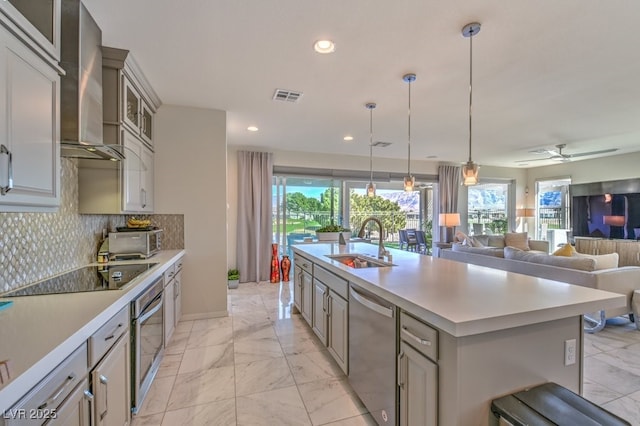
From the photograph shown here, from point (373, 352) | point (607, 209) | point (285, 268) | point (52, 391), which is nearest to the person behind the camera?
point (52, 391)

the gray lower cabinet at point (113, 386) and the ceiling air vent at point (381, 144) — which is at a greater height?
the ceiling air vent at point (381, 144)

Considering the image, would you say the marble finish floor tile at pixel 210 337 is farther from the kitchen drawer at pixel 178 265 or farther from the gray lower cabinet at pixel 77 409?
the gray lower cabinet at pixel 77 409

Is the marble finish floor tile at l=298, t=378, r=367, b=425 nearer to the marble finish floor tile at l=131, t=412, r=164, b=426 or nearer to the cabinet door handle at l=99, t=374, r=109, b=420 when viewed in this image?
the marble finish floor tile at l=131, t=412, r=164, b=426

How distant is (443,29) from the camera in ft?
6.72

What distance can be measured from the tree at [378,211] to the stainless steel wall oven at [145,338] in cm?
499

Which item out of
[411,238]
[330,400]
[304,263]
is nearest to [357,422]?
[330,400]

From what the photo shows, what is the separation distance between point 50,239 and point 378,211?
637cm

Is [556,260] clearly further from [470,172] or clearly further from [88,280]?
[88,280]

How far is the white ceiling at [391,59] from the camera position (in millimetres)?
1890

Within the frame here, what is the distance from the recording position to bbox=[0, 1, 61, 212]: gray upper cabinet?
3.93ft

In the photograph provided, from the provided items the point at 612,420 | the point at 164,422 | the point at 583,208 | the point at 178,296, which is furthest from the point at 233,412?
the point at 583,208

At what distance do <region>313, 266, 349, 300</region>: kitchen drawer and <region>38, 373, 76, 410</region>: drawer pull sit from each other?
5.19 feet

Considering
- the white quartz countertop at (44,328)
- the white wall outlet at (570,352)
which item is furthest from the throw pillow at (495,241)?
the white quartz countertop at (44,328)

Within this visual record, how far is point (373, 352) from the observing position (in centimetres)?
178
